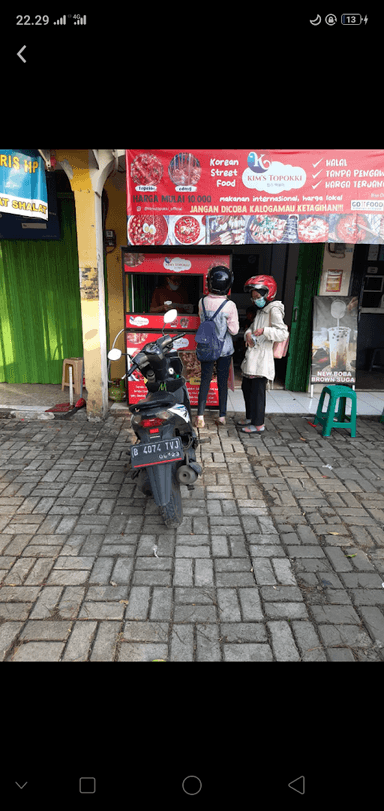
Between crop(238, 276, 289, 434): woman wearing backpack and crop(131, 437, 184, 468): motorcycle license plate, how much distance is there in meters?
2.59

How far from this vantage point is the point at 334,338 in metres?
7.30

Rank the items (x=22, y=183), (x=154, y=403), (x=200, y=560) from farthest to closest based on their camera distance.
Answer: (x=22, y=183), (x=154, y=403), (x=200, y=560)

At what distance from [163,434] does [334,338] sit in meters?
4.88

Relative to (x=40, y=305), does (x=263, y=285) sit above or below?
above

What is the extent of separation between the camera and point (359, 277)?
24.5 feet

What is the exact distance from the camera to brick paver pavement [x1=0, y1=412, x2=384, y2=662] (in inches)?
98.0

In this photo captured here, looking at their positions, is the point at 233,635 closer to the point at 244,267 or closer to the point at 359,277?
the point at 359,277

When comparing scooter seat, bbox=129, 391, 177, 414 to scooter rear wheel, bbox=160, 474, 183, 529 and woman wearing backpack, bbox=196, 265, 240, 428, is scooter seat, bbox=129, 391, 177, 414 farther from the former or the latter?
woman wearing backpack, bbox=196, 265, 240, 428

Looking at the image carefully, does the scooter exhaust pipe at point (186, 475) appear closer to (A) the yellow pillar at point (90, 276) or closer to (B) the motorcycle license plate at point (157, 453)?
(B) the motorcycle license plate at point (157, 453)

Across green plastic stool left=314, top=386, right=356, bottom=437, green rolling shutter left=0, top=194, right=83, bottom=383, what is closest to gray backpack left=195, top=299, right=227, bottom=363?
green plastic stool left=314, top=386, right=356, bottom=437

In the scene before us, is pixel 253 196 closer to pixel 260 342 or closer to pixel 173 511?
pixel 260 342

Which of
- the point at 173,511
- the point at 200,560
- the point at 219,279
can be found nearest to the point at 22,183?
the point at 219,279

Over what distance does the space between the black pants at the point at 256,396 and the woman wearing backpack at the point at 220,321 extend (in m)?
0.36
